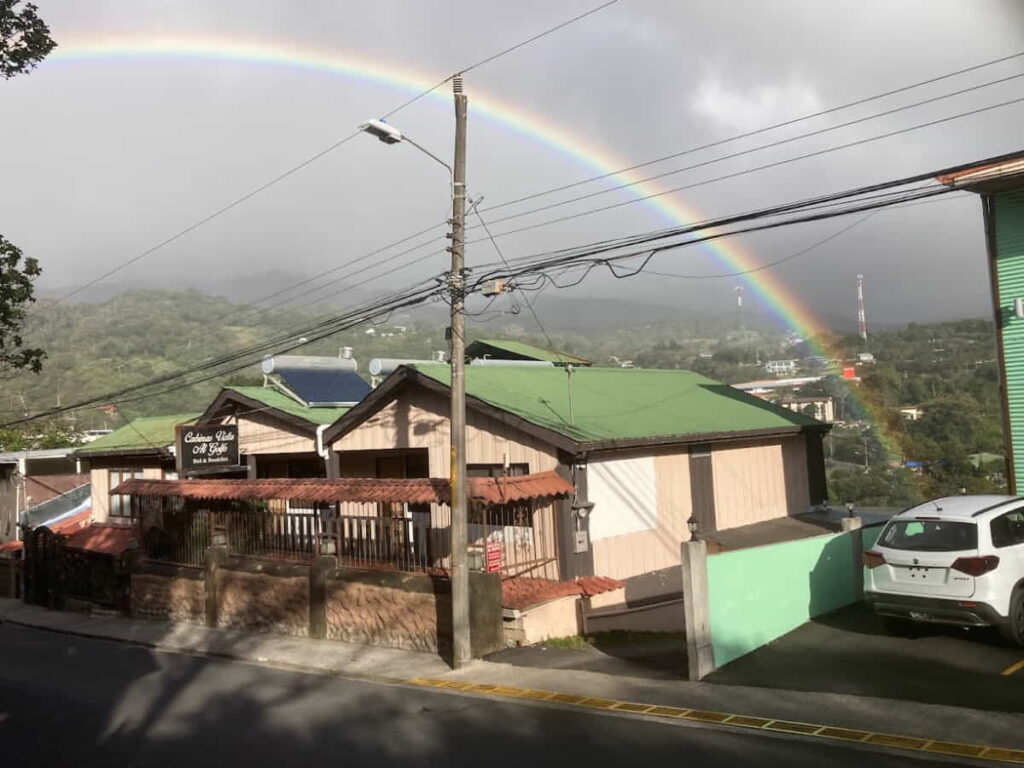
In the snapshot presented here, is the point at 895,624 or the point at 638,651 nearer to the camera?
the point at 895,624

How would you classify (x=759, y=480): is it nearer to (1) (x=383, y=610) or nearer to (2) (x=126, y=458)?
(1) (x=383, y=610)

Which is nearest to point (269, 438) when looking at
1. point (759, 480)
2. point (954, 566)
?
point (759, 480)

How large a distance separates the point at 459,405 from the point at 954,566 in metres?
7.02

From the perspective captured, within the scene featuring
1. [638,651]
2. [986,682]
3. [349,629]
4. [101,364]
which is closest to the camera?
[986,682]

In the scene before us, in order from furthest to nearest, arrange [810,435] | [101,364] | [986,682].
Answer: [101,364] < [810,435] < [986,682]

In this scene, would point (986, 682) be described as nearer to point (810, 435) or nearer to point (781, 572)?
point (781, 572)

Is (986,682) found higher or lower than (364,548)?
lower

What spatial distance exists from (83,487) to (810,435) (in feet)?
94.4

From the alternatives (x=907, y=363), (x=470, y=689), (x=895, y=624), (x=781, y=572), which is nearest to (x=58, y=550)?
(x=470, y=689)

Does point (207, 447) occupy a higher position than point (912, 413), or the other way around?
point (912, 413)

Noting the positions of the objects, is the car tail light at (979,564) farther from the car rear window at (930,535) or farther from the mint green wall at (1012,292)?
the mint green wall at (1012,292)

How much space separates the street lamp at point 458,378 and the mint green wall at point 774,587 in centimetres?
394

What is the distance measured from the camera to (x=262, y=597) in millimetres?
16969

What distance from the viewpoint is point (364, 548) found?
16.4 meters
